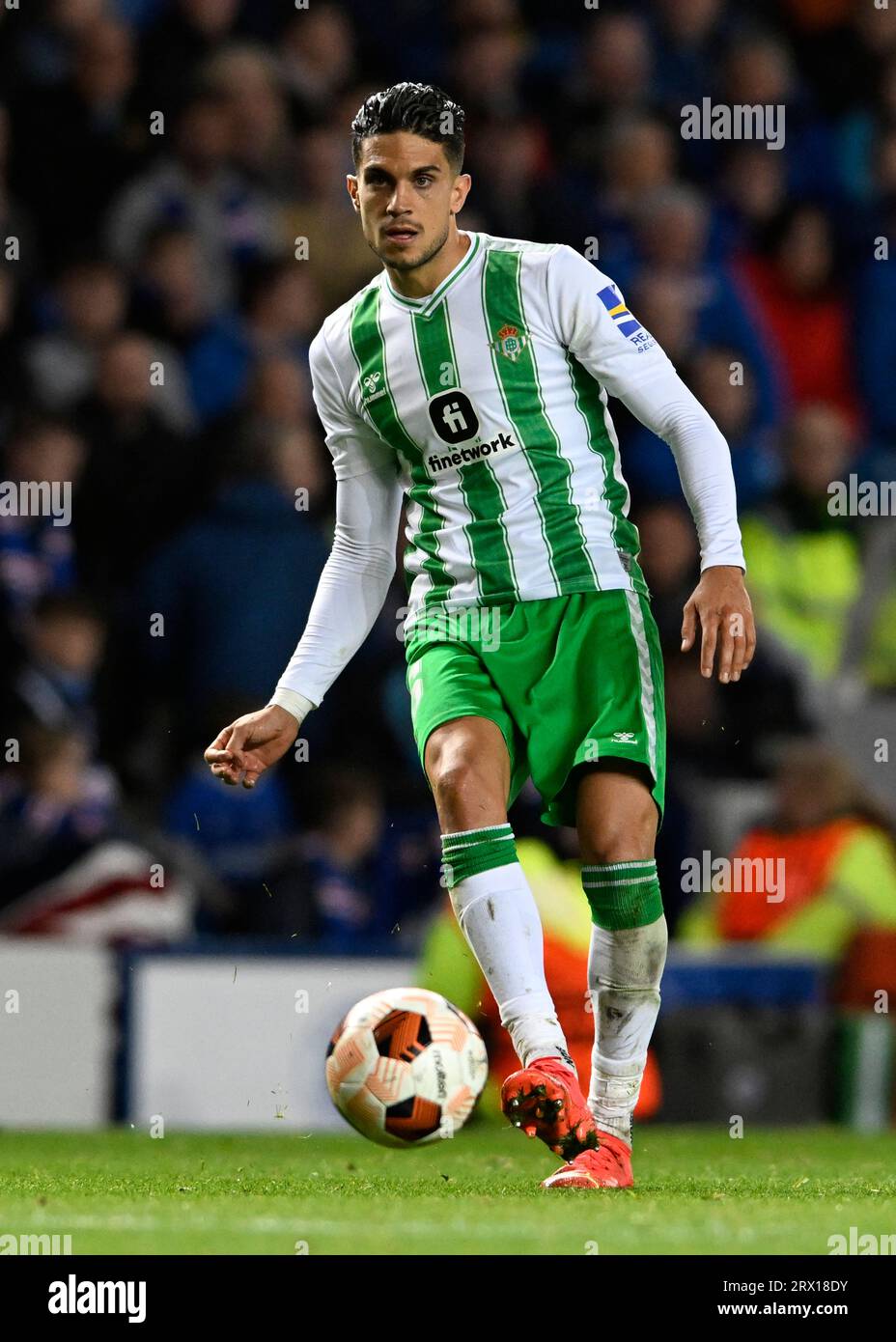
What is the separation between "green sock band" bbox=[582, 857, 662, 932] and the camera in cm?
432

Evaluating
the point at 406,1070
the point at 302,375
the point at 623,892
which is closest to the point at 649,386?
the point at 623,892

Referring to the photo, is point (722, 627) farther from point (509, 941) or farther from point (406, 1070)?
point (406, 1070)

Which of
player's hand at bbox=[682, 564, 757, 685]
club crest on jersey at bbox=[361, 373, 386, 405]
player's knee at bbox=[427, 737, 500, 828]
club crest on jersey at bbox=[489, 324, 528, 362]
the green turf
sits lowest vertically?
the green turf

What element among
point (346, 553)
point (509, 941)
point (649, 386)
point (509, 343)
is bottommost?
point (509, 941)

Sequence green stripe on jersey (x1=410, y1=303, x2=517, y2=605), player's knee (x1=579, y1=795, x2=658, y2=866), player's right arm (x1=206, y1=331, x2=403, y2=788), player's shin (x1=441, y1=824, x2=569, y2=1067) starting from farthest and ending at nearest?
player's right arm (x1=206, y1=331, x2=403, y2=788), green stripe on jersey (x1=410, y1=303, x2=517, y2=605), player's knee (x1=579, y1=795, x2=658, y2=866), player's shin (x1=441, y1=824, x2=569, y2=1067)

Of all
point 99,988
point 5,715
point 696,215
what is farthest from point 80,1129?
point 696,215

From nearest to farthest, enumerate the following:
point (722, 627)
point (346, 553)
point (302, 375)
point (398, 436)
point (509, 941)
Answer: point (722, 627) < point (509, 941) < point (398, 436) < point (346, 553) < point (302, 375)

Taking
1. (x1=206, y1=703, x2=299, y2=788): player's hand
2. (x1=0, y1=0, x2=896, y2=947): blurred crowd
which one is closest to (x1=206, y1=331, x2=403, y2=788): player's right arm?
(x1=206, y1=703, x2=299, y2=788): player's hand

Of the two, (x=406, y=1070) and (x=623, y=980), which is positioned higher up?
(x=623, y=980)

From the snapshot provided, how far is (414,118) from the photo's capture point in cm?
440

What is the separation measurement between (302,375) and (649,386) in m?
3.91

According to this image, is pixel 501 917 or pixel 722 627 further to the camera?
pixel 501 917

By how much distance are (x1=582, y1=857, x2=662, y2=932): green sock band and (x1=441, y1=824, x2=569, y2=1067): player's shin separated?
0.50 feet

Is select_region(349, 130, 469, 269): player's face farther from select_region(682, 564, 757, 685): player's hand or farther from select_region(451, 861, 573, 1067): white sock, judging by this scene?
select_region(451, 861, 573, 1067): white sock
